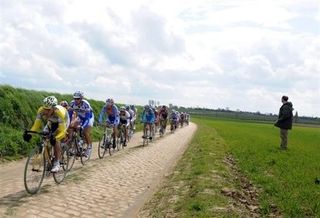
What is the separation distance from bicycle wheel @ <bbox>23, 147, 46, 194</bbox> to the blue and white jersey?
5238 millimetres

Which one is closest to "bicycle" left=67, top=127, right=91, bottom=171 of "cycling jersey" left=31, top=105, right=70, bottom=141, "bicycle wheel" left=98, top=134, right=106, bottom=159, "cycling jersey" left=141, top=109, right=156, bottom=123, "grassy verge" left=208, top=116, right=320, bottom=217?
"bicycle wheel" left=98, top=134, right=106, bottom=159

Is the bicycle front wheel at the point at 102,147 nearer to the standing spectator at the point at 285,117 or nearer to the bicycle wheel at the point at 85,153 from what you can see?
the bicycle wheel at the point at 85,153

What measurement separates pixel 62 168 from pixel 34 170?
2.53 m

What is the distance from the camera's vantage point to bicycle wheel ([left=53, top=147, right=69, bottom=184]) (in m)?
12.8

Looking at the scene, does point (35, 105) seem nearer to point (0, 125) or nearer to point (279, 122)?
point (0, 125)

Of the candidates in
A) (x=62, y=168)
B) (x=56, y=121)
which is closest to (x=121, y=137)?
(x=62, y=168)

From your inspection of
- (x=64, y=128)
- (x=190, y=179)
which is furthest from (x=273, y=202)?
(x=64, y=128)

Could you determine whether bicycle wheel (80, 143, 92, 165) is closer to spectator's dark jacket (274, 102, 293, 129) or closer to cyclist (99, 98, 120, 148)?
cyclist (99, 98, 120, 148)

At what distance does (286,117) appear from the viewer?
23047 millimetres

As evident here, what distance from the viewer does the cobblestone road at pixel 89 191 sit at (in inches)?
387

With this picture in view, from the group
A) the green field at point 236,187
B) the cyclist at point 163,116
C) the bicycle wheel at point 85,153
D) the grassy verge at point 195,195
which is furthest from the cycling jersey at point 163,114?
the grassy verge at point 195,195

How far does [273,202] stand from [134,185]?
4513 mm

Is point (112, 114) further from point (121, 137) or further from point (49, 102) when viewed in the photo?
point (49, 102)

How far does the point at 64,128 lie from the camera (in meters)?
12.1
